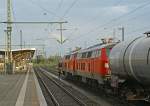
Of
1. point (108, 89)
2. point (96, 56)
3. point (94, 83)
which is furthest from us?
point (94, 83)

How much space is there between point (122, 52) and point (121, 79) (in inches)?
48.3

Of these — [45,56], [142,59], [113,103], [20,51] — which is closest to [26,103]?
[113,103]

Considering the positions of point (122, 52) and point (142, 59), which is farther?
point (122, 52)

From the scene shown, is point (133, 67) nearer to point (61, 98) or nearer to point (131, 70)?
point (131, 70)

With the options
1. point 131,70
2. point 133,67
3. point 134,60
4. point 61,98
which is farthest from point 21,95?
point 134,60

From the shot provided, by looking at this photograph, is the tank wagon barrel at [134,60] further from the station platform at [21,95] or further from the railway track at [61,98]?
the station platform at [21,95]

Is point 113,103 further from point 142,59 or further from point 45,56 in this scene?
point 45,56

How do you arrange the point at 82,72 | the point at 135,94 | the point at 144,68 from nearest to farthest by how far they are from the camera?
the point at 144,68 < the point at 135,94 < the point at 82,72

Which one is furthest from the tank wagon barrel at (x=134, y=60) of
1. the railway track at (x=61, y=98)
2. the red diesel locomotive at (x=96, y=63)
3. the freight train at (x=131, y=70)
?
the red diesel locomotive at (x=96, y=63)

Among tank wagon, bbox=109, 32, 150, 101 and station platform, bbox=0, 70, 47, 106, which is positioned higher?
tank wagon, bbox=109, 32, 150, 101

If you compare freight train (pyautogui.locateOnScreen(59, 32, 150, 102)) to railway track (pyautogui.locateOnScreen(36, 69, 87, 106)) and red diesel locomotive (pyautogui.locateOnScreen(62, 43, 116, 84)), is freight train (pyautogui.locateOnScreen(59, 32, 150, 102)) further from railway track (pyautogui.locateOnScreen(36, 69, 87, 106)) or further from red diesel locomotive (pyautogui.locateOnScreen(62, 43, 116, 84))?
railway track (pyautogui.locateOnScreen(36, 69, 87, 106))

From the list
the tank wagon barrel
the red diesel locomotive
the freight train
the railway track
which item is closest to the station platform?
the railway track

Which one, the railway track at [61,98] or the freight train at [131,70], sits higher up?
the freight train at [131,70]

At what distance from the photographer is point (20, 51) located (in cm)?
8100
